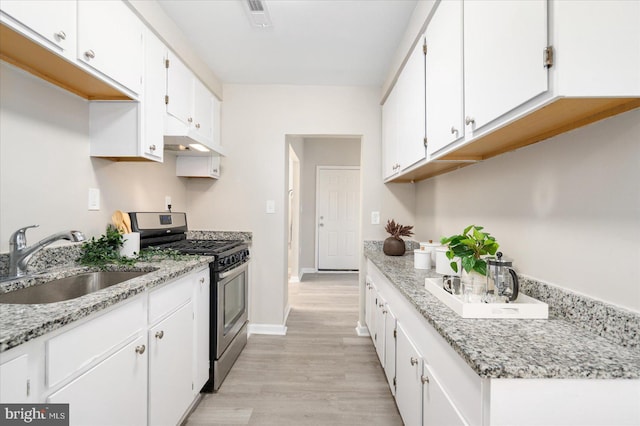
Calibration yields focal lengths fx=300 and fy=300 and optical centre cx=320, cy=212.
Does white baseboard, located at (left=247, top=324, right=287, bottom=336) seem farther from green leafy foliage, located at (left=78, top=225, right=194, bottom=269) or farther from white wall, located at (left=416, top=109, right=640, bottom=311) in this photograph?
white wall, located at (left=416, top=109, right=640, bottom=311)

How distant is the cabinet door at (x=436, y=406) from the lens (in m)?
0.92

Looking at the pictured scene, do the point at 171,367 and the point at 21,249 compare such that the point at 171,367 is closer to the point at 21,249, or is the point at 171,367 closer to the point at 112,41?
the point at 21,249

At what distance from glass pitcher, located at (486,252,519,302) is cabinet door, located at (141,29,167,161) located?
1.96m

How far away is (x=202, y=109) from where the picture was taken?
2707 mm

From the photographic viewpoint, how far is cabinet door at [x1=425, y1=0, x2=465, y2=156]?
4.36 ft

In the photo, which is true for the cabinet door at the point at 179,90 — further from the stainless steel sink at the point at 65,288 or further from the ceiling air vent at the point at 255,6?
the stainless steel sink at the point at 65,288

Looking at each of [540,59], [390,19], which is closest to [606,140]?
[540,59]

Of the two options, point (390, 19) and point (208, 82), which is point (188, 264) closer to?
point (208, 82)

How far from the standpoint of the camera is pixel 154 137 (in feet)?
6.34

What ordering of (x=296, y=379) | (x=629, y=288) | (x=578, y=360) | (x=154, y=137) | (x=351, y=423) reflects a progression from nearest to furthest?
1. (x=578, y=360)
2. (x=629, y=288)
3. (x=351, y=423)
4. (x=154, y=137)
5. (x=296, y=379)

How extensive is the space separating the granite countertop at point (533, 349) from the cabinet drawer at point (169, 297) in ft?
3.96

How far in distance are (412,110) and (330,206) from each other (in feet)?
13.6

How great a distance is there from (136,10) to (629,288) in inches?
101

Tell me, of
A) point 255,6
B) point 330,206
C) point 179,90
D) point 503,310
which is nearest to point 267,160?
point 179,90
